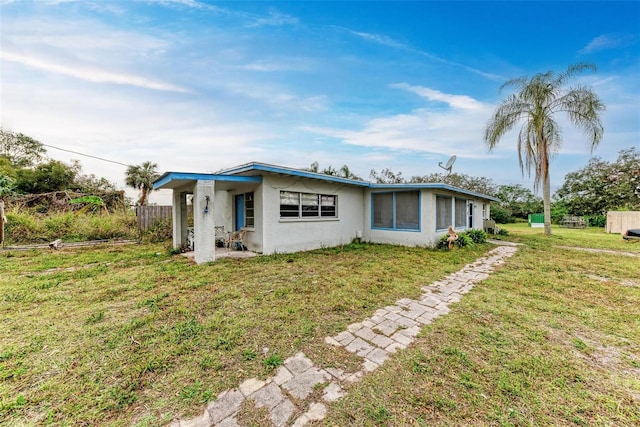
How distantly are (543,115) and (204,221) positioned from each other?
16.3 meters

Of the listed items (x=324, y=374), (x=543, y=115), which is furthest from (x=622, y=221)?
(x=324, y=374)

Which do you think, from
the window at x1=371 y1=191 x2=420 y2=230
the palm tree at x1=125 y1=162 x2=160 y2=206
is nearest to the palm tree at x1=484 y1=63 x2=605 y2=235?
the window at x1=371 y1=191 x2=420 y2=230

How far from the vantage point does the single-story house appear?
6.40 meters

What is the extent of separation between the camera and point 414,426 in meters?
1.63

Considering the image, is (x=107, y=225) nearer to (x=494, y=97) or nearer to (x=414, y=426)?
(x=414, y=426)

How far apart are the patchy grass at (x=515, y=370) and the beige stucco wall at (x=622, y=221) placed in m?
18.9

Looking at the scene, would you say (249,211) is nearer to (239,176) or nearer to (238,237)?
(238,237)

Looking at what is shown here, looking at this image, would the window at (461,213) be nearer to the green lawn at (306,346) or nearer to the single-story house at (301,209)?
the single-story house at (301,209)

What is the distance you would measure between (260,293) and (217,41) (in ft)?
26.6

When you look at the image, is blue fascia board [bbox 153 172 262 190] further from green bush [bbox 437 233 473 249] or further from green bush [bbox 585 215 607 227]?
green bush [bbox 585 215 607 227]

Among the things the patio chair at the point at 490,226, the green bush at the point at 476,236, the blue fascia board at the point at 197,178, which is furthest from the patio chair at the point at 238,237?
the patio chair at the point at 490,226

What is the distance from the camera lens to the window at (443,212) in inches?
370

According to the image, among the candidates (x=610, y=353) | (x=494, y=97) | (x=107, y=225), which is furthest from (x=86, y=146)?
(x=494, y=97)

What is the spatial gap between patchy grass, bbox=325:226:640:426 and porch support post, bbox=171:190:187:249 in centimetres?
844
